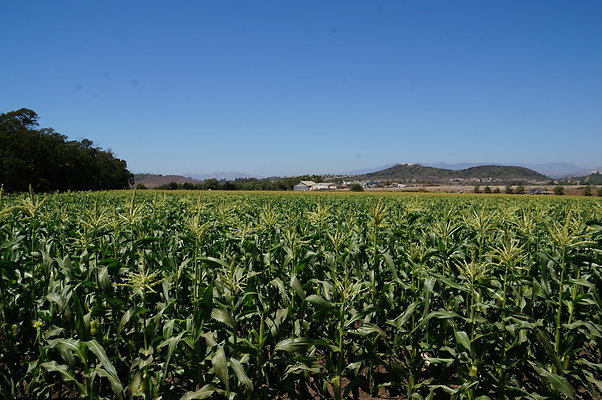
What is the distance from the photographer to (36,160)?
54531mm

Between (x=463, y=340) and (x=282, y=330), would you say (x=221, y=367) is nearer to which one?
(x=282, y=330)

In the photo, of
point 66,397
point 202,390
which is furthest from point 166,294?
point 66,397

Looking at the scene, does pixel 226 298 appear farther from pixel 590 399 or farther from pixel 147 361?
pixel 590 399

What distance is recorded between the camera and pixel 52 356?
12.5 ft

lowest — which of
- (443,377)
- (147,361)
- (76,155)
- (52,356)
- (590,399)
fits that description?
(590,399)

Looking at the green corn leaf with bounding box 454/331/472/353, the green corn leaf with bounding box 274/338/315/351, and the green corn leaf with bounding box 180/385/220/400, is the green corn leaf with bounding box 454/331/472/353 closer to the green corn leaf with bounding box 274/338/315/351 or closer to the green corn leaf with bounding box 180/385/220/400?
the green corn leaf with bounding box 274/338/315/351

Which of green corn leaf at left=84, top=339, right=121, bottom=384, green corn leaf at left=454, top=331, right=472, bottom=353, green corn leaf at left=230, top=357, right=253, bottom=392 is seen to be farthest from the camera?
green corn leaf at left=454, top=331, right=472, bottom=353

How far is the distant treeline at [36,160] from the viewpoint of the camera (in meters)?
50.5

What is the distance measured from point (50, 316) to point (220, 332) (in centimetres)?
190

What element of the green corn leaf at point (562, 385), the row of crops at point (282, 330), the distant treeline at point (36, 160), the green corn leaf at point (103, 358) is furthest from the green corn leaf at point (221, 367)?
the distant treeline at point (36, 160)

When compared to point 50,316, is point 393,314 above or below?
below

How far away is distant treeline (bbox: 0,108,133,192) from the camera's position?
1988 inches

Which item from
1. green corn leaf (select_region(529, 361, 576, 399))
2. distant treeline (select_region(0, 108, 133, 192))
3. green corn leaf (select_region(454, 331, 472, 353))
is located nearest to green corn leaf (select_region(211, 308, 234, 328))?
green corn leaf (select_region(454, 331, 472, 353))

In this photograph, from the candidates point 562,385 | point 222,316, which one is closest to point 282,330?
point 222,316
